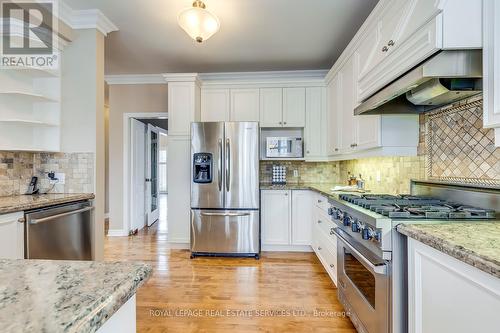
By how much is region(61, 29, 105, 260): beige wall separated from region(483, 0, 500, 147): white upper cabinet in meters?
2.95

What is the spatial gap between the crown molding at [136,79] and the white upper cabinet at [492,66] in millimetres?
4099

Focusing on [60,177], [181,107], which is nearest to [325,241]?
[181,107]

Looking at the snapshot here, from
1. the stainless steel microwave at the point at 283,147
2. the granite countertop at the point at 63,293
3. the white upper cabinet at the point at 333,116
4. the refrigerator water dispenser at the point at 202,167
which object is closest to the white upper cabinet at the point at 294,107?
the stainless steel microwave at the point at 283,147

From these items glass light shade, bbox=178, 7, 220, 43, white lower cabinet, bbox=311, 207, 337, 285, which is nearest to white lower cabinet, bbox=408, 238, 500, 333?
white lower cabinet, bbox=311, 207, 337, 285

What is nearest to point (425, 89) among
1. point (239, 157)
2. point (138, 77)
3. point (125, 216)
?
point (239, 157)

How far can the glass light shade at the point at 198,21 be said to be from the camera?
2.10 metres

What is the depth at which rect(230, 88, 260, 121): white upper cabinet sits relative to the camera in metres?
3.92

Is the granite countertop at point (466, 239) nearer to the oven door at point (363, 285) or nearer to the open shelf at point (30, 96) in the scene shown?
the oven door at point (363, 285)

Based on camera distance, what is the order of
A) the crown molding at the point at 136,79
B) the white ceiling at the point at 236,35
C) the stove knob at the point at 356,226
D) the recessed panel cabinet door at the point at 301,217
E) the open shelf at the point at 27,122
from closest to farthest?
the stove knob at the point at 356,226, the open shelf at the point at 27,122, the white ceiling at the point at 236,35, the recessed panel cabinet door at the point at 301,217, the crown molding at the point at 136,79

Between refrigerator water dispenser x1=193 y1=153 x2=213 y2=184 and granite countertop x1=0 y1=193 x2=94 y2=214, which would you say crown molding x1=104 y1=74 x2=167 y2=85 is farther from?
granite countertop x1=0 y1=193 x2=94 y2=214

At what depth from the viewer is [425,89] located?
63.2 inches

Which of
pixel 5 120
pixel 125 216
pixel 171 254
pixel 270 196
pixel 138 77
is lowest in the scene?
pixel 171 254

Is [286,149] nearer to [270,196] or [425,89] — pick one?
[270,196]

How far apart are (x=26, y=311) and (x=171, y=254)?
3.34 m
